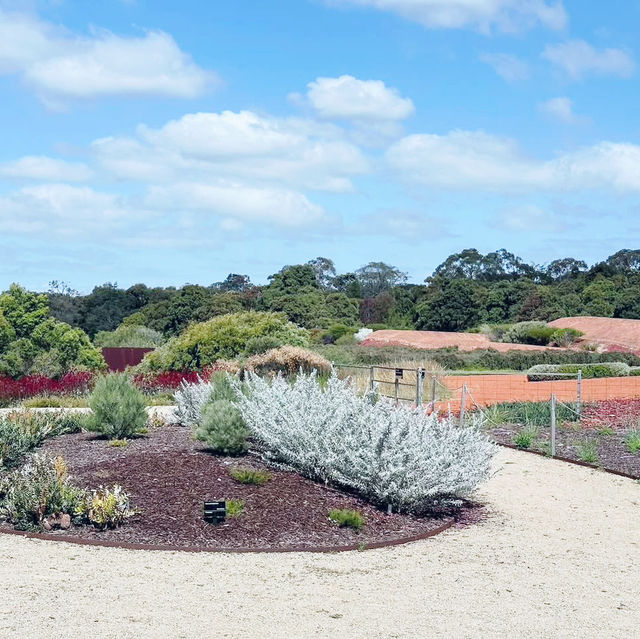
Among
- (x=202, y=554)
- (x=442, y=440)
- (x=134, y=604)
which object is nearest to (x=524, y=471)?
(x=442, y=440)

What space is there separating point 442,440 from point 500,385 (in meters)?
14.3

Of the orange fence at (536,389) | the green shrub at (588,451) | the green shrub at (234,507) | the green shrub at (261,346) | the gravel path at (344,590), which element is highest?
the green shrub at (261,346)

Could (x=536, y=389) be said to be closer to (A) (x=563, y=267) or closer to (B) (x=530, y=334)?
(B) (x=530, y=334)

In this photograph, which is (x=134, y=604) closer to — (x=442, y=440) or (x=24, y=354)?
(x=442, y=440)

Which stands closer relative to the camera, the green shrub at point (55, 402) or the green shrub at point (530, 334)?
the green shrub at point (55, 402)

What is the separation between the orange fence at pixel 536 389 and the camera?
69.3 ft

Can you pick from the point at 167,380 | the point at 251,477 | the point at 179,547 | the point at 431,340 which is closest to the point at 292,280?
the point at 431,340

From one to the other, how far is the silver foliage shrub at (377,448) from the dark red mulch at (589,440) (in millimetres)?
3754

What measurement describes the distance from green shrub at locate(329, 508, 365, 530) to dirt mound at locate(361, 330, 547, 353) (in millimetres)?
35515

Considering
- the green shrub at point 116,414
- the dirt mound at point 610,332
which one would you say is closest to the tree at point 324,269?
the dirt mound at point 610,332

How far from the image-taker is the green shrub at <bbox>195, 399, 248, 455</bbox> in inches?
418

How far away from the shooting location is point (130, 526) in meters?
8.14

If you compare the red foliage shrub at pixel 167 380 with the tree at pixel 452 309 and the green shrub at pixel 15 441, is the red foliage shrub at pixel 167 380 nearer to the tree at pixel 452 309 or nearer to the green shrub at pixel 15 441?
the green shrub at pixel 15 441

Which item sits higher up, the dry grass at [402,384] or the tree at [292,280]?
the tree at [292,280]
